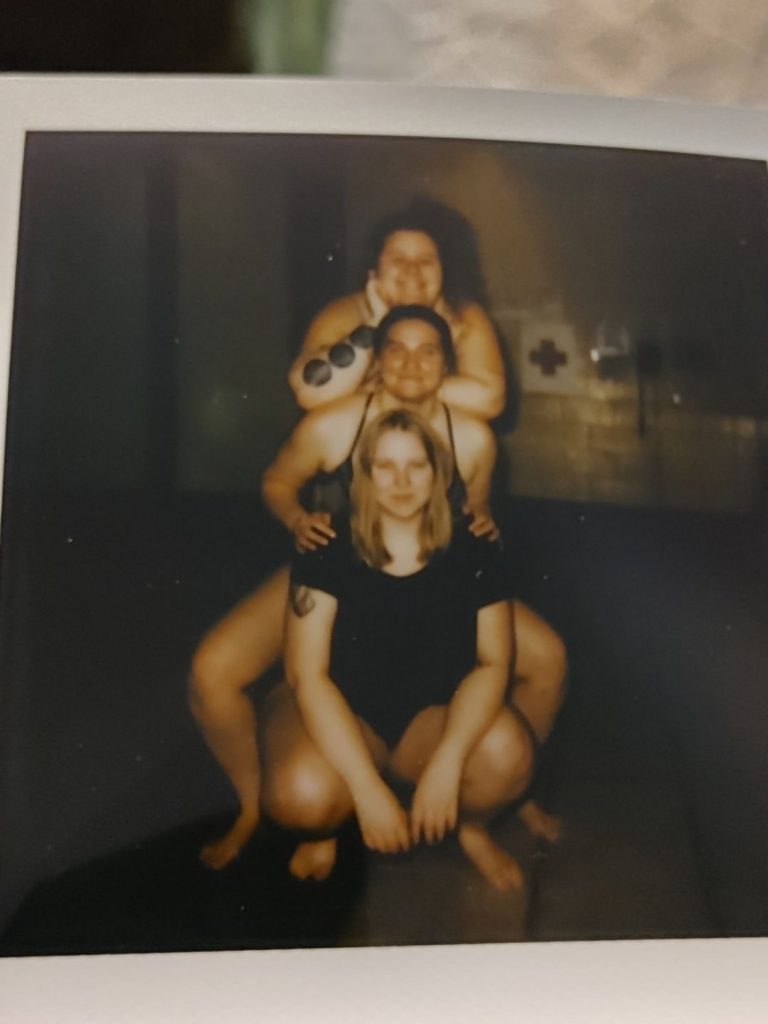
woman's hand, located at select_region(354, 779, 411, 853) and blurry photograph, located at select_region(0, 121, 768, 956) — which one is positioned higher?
blurry photograph, located at select_region(0, 121, 768, 956)

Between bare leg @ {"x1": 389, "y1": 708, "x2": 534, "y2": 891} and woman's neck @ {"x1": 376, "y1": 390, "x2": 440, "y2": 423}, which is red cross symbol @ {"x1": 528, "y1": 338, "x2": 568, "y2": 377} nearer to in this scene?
woman's neck @ {"x1": 376, "y1": 390, "x2": 440, "y2": 423}

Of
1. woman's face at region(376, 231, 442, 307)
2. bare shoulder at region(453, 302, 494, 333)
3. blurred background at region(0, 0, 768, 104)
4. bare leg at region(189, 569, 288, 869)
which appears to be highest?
blurred background at region(0, 0, 768, 104)

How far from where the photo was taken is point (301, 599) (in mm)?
454

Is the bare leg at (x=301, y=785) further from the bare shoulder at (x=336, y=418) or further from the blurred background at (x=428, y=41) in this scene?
the blurred background at (x=428, y=41)

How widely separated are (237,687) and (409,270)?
0.22 metres

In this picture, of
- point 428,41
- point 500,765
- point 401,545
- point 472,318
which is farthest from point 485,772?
point 428,41

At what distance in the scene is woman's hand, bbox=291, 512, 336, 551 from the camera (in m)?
0.46

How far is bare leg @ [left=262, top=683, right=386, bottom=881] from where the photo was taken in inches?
17.0

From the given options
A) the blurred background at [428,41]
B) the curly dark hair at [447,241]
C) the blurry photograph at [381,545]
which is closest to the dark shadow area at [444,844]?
the blurry photograph at [381,545]

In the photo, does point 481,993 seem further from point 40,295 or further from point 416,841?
point 40,295

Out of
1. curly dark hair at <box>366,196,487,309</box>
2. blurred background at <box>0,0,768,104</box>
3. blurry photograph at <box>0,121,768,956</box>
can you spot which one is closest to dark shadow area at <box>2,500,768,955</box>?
blurry photograph at <box>0,121,768,956</box>

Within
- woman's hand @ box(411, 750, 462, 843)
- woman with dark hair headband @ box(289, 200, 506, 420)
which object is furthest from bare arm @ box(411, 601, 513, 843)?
woman with dark hair headband @ box(289, 200, 506, 420)

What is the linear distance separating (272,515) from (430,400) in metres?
0.09

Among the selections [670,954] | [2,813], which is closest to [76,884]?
[2,813]
